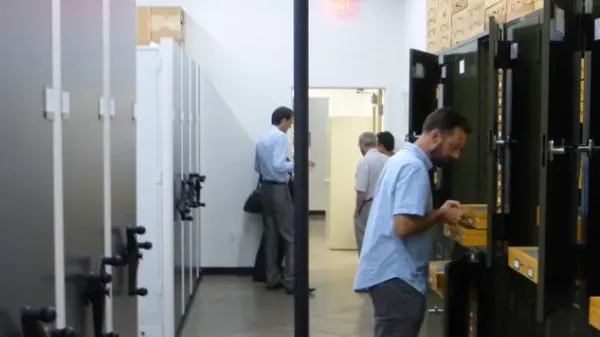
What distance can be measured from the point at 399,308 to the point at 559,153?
0.93 m

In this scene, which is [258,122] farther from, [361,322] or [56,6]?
[56,6]

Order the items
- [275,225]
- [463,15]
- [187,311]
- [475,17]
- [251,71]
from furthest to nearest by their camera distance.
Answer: [251,71] < [275,225] < [187,311] < [463,15] < [475,17]

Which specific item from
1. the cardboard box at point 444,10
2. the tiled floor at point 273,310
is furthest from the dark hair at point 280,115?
the cardboard box at point 444,10

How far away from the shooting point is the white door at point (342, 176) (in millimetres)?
8180

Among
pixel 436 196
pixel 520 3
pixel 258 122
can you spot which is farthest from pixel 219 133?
pixel 520 3

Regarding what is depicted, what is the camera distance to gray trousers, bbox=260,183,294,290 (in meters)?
6.18

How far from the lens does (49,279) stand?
139 cm

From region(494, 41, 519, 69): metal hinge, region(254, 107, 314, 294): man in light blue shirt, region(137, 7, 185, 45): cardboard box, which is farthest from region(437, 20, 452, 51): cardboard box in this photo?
region(137, 7, 185, 45): cardboard box

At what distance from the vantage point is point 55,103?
144 centimetres

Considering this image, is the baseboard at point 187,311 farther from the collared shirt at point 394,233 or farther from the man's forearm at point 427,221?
the man's forearm at point 427,221

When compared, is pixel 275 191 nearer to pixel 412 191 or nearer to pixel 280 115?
pixel 280 115

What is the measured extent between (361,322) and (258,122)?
2.55m

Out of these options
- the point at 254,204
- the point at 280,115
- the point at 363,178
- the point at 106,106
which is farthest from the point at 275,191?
the point at 106,106

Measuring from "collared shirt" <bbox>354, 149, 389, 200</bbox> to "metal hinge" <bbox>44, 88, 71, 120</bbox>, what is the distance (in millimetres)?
4599
